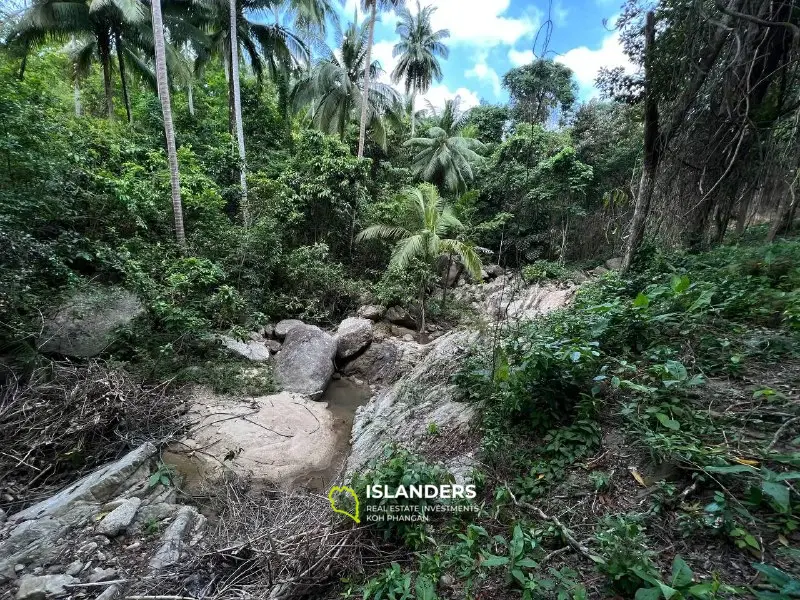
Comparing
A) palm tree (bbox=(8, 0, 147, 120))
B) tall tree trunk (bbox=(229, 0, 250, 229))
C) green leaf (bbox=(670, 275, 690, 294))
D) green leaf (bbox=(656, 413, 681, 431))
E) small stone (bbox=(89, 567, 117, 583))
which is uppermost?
palm tree (bbox=(8, 0, 147, 120))

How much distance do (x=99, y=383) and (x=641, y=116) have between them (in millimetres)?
8837

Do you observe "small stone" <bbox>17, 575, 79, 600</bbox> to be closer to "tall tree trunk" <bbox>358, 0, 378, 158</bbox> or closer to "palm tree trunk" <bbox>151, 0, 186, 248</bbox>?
"palm tree trunk" <bbox>151, 0, 186, 248</bbox>

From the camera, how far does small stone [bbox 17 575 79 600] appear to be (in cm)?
240

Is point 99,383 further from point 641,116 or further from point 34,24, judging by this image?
point 34,24

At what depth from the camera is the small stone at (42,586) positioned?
2396 millimetres

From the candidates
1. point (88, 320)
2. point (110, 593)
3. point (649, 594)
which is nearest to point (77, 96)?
point (88, 320)

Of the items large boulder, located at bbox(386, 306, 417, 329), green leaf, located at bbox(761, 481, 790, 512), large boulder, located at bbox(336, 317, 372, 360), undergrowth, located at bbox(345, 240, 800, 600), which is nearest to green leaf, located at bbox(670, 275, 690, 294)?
undergrowth, located at bbox(345, 240, 800, 600)

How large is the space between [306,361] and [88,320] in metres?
3.56

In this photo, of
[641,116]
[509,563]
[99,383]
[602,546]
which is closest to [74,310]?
[99,383]

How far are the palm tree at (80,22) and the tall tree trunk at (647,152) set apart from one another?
12.6 m

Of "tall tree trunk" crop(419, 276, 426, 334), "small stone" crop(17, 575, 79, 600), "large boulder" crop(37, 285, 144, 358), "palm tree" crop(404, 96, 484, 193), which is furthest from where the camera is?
"palm tree" crop(404, 96, 484, 193)

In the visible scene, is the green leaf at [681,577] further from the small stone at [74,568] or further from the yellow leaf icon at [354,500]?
the small stone at [74,568]

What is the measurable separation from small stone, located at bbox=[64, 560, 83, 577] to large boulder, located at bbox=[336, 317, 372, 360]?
560 centimetres

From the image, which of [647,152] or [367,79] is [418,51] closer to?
[367,79]
